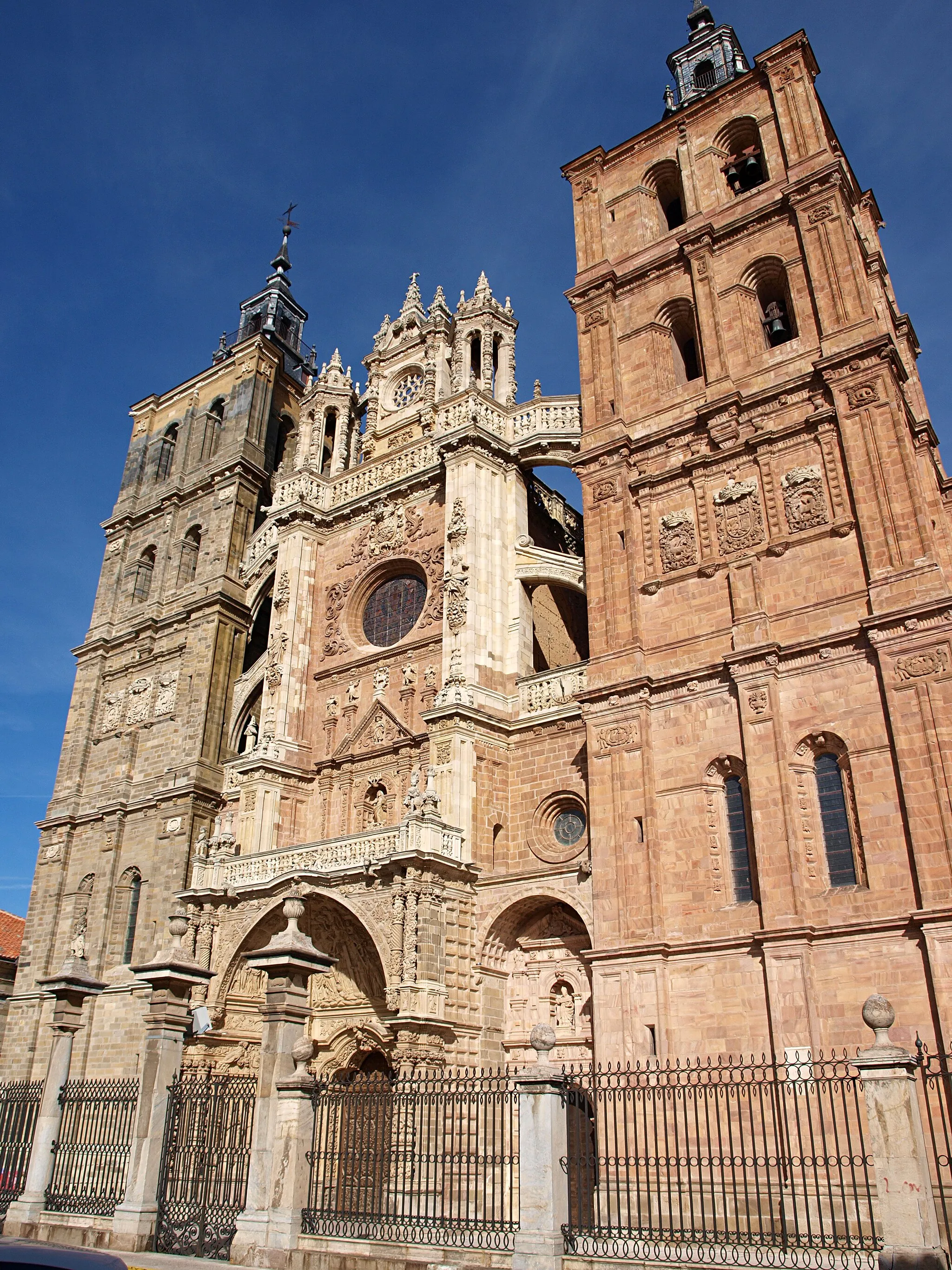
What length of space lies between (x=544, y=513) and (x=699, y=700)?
384 inches

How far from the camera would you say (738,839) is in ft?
53.2

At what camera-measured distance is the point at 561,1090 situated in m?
10.1

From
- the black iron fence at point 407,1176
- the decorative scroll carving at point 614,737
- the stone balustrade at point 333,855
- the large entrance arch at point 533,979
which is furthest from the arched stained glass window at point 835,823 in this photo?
the stone balustrade at point 333,855

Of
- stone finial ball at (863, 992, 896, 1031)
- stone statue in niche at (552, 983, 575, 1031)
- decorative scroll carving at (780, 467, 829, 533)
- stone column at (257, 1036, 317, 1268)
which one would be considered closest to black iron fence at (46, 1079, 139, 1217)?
stone column at (257, 1036, 317, 1268)

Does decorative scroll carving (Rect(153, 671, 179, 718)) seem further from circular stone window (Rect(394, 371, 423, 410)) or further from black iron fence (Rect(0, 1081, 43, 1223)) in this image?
black iron fence (Rect(0, 1081, 43, 1223))

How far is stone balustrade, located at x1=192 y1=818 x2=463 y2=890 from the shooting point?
18.4 m

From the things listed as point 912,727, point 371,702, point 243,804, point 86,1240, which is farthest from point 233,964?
point 912,727

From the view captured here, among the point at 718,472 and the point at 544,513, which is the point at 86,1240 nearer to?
the point at 718,472

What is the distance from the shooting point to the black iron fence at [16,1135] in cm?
1477

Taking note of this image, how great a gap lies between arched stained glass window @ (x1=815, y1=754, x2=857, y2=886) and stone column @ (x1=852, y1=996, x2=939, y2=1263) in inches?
243

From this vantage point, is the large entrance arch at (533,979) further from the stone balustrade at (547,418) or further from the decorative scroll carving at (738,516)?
the stone balustrade at (547,418)

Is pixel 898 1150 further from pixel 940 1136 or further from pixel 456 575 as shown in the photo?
pixel 456 575

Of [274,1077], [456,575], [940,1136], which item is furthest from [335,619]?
[940,1136]

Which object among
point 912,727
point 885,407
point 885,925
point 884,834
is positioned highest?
point 885,407
